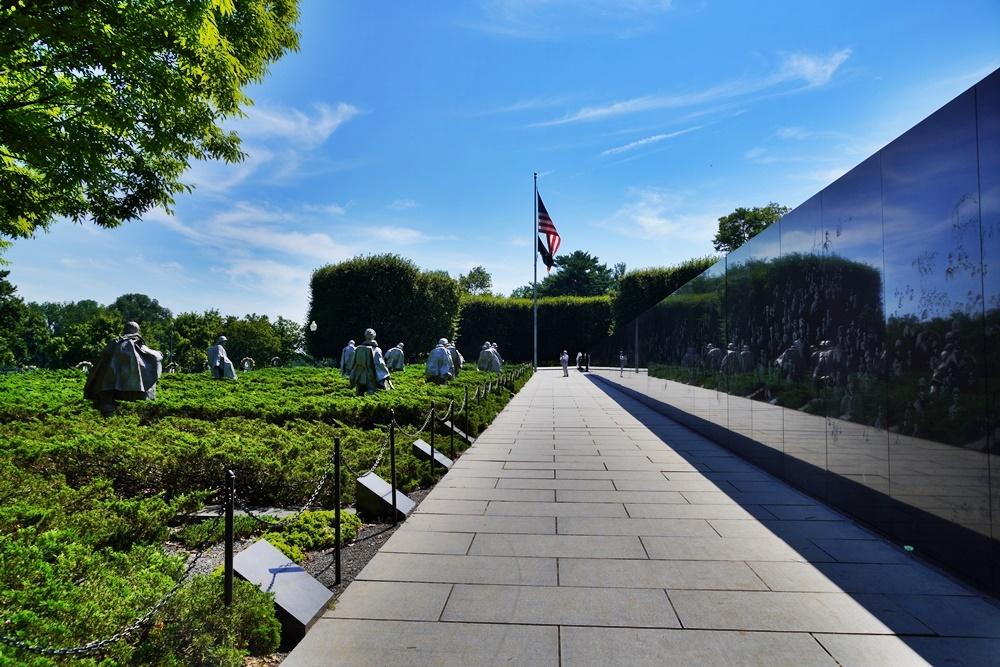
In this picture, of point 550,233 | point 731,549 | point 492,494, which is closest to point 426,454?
point 492,494

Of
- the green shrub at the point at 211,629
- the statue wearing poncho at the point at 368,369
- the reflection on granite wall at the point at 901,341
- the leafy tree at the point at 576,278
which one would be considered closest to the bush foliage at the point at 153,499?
the green shrub at the point at 211,629

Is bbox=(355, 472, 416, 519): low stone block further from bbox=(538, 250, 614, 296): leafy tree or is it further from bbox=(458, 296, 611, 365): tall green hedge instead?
bbox=(538, 250, 614, 296): leafy tree

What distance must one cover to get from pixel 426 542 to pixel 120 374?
25.4 ft

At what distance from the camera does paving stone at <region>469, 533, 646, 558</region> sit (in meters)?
5.30

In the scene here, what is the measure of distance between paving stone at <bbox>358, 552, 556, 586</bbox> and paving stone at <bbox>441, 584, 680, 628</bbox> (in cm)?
17

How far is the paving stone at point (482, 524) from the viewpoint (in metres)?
6.05

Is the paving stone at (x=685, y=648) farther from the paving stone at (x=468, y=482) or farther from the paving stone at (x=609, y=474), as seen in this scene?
the paving stone at (x=609, y=474)

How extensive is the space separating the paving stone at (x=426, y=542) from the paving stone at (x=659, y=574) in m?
1.02

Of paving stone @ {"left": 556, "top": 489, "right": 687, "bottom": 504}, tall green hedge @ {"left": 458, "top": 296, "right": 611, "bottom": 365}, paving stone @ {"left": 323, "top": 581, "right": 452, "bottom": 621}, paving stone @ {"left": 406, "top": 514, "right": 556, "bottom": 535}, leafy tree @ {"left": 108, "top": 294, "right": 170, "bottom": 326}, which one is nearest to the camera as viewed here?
paving stone @ {"left": 323, "top": 581, "right": 452, "bottom": 621}

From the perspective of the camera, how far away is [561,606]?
4.20 metres

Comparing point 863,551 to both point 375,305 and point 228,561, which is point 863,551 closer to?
point 228,561

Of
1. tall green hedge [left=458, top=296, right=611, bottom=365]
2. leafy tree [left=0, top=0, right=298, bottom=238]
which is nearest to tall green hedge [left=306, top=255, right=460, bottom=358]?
tall green hedge [left=458, top=296, right=611, bottom=365]

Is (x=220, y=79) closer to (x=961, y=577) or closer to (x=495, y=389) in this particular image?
(x=961, y=577)

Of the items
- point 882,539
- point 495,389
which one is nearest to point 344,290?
point 495,389
